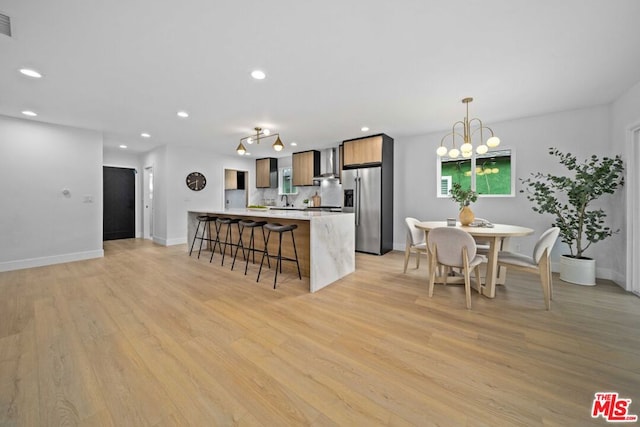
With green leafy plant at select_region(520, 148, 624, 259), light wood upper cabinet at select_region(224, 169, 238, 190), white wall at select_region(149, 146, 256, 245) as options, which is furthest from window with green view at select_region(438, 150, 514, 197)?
light wood upper cabinet at select_region(224, 169, 238, 190)

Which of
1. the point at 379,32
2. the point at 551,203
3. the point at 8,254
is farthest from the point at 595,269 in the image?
the point at 8,254

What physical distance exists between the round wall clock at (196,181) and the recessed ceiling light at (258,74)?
453 centimetres

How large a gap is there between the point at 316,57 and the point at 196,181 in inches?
208

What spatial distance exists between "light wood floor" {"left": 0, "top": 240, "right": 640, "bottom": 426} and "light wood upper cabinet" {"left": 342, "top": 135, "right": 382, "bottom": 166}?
287cm

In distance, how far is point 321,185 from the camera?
6.68 meters

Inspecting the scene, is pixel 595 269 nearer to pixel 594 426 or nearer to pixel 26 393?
pixel 594 426

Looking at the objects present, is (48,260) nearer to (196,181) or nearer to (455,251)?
(196,181)

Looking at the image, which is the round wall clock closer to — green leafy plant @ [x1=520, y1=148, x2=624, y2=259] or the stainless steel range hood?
the stainless steel range hood

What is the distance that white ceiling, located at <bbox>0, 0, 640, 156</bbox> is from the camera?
174 centimetres

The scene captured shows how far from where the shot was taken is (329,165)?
20.6ft

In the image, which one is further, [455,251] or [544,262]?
[455,251]

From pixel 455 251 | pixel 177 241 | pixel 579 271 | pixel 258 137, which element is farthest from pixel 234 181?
pixel 579 271

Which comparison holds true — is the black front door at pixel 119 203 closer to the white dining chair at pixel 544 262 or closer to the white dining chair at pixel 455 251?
the white dining chair at pixel 455 251

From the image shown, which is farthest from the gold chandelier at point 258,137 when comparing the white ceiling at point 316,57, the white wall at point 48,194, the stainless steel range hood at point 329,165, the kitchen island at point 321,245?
the white wall at point 48,194
